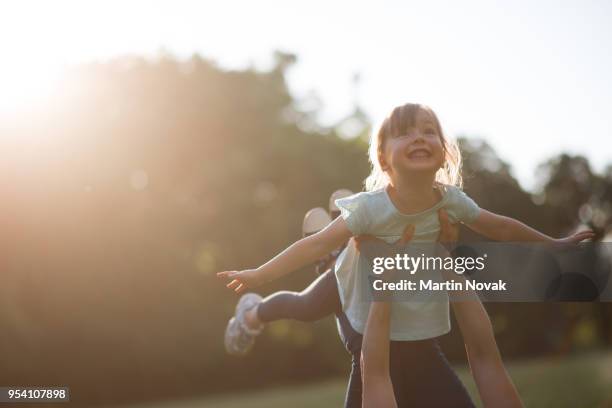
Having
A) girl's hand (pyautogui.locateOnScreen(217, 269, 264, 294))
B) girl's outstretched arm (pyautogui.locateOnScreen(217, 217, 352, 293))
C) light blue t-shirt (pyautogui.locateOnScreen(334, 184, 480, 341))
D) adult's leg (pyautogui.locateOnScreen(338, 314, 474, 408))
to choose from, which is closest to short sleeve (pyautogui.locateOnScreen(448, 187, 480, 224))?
light blue t-shirt (pyautogui.locateOnScreen(334, 184, 480, 341))

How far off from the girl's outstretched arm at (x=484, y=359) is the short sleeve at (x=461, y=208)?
366 mm

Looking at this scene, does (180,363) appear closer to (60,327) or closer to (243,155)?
(60,327)

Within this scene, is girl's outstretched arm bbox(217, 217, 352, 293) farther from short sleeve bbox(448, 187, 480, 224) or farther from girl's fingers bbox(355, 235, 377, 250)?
short sleeve bbox(448, 187, 480, 224)

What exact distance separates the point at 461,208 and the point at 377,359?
2.53ft

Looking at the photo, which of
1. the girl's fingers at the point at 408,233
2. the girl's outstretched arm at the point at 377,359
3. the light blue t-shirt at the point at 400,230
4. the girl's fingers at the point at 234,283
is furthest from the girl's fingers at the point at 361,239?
the girl's fingers at the point at 234,283

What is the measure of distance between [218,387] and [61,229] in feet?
22.1

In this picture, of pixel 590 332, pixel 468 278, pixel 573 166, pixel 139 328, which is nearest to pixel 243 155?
pixel 139 328

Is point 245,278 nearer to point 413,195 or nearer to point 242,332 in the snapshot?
point 413,195

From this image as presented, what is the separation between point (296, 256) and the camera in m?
2.94

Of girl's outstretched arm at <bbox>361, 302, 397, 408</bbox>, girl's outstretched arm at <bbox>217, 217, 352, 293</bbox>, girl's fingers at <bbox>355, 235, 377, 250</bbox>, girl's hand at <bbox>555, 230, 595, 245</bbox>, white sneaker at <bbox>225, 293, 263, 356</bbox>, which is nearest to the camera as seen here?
girl's outstretched arm at <bbox>361, 302, 397, 408</bbox>

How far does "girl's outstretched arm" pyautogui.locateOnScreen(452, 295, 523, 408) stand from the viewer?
9.39 ft

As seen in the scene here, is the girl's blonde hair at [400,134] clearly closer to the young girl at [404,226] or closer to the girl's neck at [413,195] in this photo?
the young girl at [404,226]

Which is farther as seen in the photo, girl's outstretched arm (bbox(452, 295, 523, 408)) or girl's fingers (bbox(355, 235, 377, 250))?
girl's fingers (bbox(355, 235, 377, 250))

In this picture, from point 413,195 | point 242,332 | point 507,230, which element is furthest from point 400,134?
point 242,332
